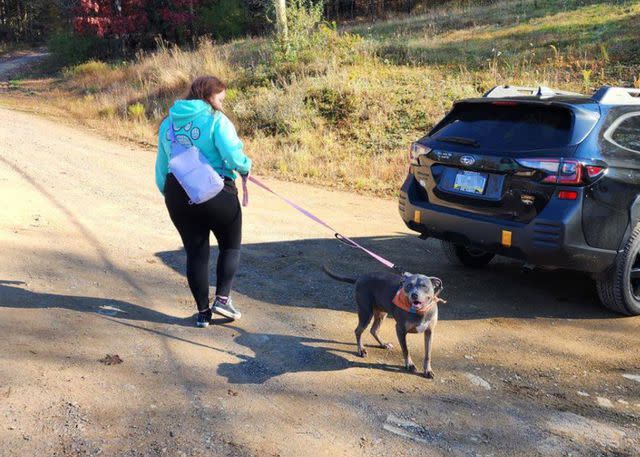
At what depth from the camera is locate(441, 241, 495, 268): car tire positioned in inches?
264

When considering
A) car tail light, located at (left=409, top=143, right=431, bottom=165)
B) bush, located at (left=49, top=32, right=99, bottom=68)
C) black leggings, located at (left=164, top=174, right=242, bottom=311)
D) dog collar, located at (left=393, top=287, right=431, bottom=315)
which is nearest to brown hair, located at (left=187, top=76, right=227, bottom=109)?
black leggings, located at (left=164, top=174, right=242, bottom=311)

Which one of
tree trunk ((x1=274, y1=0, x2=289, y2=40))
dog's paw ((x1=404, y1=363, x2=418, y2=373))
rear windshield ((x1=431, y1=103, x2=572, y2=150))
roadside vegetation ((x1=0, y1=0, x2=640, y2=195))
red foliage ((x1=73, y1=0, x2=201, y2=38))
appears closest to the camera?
dog's paw ((x1=404, y1=363, x2=418, y2=373))

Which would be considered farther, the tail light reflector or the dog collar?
the tail light reflector

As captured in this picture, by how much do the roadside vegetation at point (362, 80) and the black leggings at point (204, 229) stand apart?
233 inches

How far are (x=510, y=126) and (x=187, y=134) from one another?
261 centimetres

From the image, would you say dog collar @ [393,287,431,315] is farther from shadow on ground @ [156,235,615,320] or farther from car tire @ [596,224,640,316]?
car tire @ [596,224,640,316]

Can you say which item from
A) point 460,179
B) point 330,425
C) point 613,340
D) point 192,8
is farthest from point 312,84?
point 192,8

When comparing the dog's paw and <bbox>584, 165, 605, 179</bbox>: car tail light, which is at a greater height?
<bbox>584, 165, 605, 179</bbox>: car tail light

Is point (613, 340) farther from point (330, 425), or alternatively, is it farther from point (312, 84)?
point (312, 84)

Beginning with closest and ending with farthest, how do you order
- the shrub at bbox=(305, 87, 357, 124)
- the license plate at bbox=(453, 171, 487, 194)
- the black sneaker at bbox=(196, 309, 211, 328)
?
the black sneaker at bbox=(196, 309, 211, 328) < the license plate at bbox=(453, 171, 487, 194) < the shrub at bbox=(305, 87, 357, 124)

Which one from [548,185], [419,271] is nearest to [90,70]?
[419,271]

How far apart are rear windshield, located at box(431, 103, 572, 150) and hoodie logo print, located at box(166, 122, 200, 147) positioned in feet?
7.44

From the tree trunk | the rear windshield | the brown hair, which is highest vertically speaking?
the tree trunk

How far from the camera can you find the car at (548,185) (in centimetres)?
493
